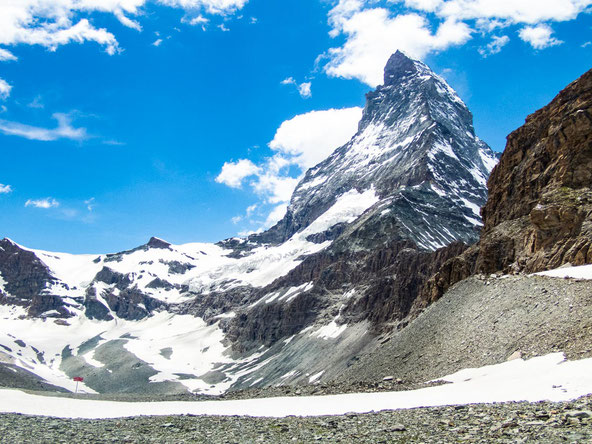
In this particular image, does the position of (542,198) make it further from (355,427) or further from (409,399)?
(355,427)

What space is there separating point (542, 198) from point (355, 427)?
1792 inches

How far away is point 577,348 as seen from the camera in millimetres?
28438

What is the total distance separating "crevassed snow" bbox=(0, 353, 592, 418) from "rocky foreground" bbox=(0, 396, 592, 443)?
7.48 ft

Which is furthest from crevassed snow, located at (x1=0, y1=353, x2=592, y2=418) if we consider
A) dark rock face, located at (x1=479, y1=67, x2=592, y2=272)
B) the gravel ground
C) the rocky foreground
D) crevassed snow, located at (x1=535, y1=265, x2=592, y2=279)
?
dark rock face, located at (x1=479, y1=67, x2=592, y2=272)

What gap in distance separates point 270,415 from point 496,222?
58.4 meters

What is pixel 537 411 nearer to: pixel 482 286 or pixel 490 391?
pixel 490 391

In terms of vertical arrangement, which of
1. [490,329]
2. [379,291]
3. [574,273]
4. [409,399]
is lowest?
[409,399]

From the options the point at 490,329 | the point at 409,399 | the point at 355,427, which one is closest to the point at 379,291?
the point at 490,329

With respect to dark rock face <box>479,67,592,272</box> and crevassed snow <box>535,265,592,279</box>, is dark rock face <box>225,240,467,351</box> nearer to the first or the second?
dark rock face <box>479,67,592,272</box>

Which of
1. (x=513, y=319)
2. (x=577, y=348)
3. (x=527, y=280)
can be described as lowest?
(x=577, y=348)

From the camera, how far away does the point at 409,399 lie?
2741cm

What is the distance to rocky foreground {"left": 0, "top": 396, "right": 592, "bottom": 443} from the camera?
16484 millimetres

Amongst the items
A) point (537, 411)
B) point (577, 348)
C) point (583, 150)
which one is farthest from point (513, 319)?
point (583, 150)

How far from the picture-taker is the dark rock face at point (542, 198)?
5178cm
